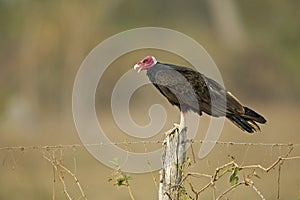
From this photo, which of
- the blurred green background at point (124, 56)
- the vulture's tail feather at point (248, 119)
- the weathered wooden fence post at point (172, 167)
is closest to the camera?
the weathered wooden fence post at point (172, 167)

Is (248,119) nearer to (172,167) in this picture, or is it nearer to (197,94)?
(197,94)

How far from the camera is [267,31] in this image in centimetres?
2297

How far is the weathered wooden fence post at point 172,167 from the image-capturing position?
4.38m

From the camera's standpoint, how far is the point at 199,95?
224 inches

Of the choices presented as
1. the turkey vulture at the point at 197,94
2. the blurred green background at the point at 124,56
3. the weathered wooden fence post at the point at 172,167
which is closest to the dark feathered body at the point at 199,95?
the turkey vulture at the point at 197,94

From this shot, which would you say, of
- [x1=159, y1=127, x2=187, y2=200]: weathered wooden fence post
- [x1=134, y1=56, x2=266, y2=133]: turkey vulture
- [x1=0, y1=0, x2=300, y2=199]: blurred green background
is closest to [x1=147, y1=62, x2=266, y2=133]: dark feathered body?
[x1=134, y1=56, x2=266, y2=133]: turkey vulture

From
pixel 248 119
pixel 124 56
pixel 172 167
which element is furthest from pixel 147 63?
pixel 124 56

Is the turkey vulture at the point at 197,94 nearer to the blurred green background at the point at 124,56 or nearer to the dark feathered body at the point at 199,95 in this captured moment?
the dark feathered body at the point at 199,95

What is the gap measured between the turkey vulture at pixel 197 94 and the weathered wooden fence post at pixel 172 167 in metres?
0.58

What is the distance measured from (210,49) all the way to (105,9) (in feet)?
9.73

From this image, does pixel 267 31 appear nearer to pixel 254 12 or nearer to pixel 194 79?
pixel 254 12

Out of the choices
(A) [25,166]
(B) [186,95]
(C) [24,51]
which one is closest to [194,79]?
(B) [186,95]

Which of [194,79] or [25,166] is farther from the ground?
[25,166]

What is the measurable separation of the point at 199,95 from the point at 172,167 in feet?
4.35
